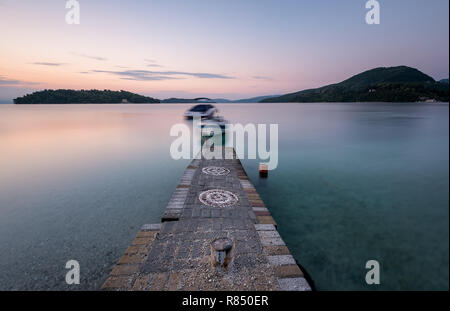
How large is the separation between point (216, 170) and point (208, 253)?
6.63 meters

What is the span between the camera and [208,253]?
15.0 ft

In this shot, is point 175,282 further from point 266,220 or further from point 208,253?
point 266,220

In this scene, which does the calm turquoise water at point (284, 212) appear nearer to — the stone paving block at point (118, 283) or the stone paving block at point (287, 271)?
the stone paving block at point (118, 283)

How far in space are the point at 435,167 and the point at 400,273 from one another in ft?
48.3

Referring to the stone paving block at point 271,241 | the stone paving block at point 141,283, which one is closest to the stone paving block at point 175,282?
the stone paving block at point 141,283

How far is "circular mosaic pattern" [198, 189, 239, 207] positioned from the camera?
702 centimetres

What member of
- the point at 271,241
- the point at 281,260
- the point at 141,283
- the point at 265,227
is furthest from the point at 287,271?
the point at 141,283

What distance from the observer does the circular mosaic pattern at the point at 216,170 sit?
10490 millimetres

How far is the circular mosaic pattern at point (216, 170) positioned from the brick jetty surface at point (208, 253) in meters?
2.96

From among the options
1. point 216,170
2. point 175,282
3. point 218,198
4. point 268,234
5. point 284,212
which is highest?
point 216,170

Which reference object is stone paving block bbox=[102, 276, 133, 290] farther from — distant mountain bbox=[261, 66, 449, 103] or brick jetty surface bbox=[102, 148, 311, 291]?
distant mountain bbox=[261, 66, 449, 103]

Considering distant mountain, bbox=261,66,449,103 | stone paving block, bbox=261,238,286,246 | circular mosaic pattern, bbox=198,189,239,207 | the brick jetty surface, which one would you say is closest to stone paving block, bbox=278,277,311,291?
the brick jetty surface
